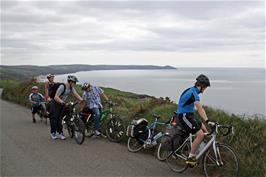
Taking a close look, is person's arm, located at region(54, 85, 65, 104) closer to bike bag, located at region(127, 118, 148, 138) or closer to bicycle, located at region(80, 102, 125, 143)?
bicycle, located at region(80, 102, 125, 143)

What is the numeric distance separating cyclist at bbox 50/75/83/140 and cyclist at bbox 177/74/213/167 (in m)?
4.37

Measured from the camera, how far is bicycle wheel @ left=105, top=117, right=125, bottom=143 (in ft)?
34.6

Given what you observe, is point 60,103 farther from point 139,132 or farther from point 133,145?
point 139,132

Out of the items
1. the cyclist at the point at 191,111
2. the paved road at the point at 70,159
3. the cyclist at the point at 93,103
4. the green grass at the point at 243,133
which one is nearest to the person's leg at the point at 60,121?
the paved road at the point at 70,159

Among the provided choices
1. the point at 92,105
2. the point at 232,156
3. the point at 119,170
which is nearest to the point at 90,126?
the point at 92,105

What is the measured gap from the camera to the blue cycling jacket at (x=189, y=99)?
6.95m

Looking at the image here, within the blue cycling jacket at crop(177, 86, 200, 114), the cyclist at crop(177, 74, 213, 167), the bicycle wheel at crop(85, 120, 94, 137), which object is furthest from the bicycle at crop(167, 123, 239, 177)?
the bicycle wheel at crop(85, 120, 94, 137)

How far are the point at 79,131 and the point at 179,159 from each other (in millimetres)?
3552

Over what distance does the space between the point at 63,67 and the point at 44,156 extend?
129294mm

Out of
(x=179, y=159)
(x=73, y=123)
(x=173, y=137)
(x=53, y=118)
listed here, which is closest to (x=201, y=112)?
(x=173, y=137)

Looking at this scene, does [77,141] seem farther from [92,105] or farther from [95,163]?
[95,163]

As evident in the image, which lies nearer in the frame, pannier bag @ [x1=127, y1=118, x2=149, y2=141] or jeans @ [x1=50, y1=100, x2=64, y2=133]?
pannier bag @ [x1=127, y1=118, x2=149, y2=141]

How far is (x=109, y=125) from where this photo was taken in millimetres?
10781

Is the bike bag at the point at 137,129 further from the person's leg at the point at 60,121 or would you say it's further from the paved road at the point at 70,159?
the person's leg at the point at 60,121
